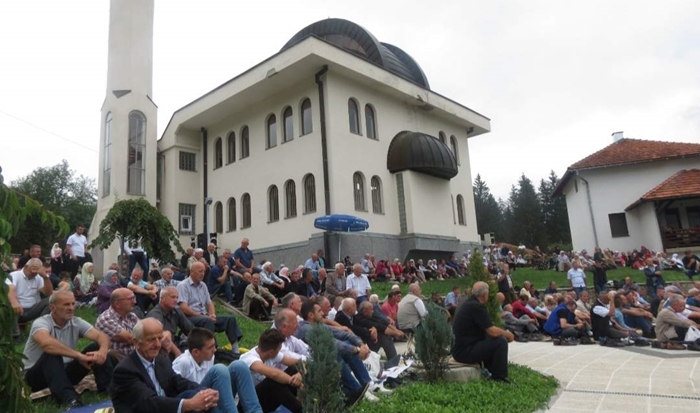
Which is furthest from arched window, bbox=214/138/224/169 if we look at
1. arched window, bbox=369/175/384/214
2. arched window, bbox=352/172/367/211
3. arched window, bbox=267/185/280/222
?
arched window, bbox=369/175/384/214

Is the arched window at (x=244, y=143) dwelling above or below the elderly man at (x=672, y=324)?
above

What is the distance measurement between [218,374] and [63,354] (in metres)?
2.09

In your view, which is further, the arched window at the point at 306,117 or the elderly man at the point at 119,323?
the arched window at the point at 306,117

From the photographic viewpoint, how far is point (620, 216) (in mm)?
29938

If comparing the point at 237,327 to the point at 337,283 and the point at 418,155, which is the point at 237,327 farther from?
the point at 418,155

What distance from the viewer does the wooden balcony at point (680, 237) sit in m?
26.3

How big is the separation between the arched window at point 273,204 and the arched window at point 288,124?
2.40 meters

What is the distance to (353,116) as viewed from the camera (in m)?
22.0

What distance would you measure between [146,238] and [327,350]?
41.8 feet

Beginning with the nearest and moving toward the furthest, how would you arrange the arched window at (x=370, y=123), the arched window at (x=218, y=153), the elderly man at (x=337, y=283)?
1. the elderly man at (x=337, y=283)
2. the arched window at (x=370, y=123)
3. the arched window at (x=218, y=153)

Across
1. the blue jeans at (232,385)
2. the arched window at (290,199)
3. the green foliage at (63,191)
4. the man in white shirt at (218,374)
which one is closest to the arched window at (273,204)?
the arched window at (290,199)

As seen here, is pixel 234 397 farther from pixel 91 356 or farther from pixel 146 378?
pixel 91 356

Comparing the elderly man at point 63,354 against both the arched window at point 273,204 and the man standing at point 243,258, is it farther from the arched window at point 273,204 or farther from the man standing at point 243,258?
the arched window at point 273,204

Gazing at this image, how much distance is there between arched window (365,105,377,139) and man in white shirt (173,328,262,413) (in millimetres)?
18353
